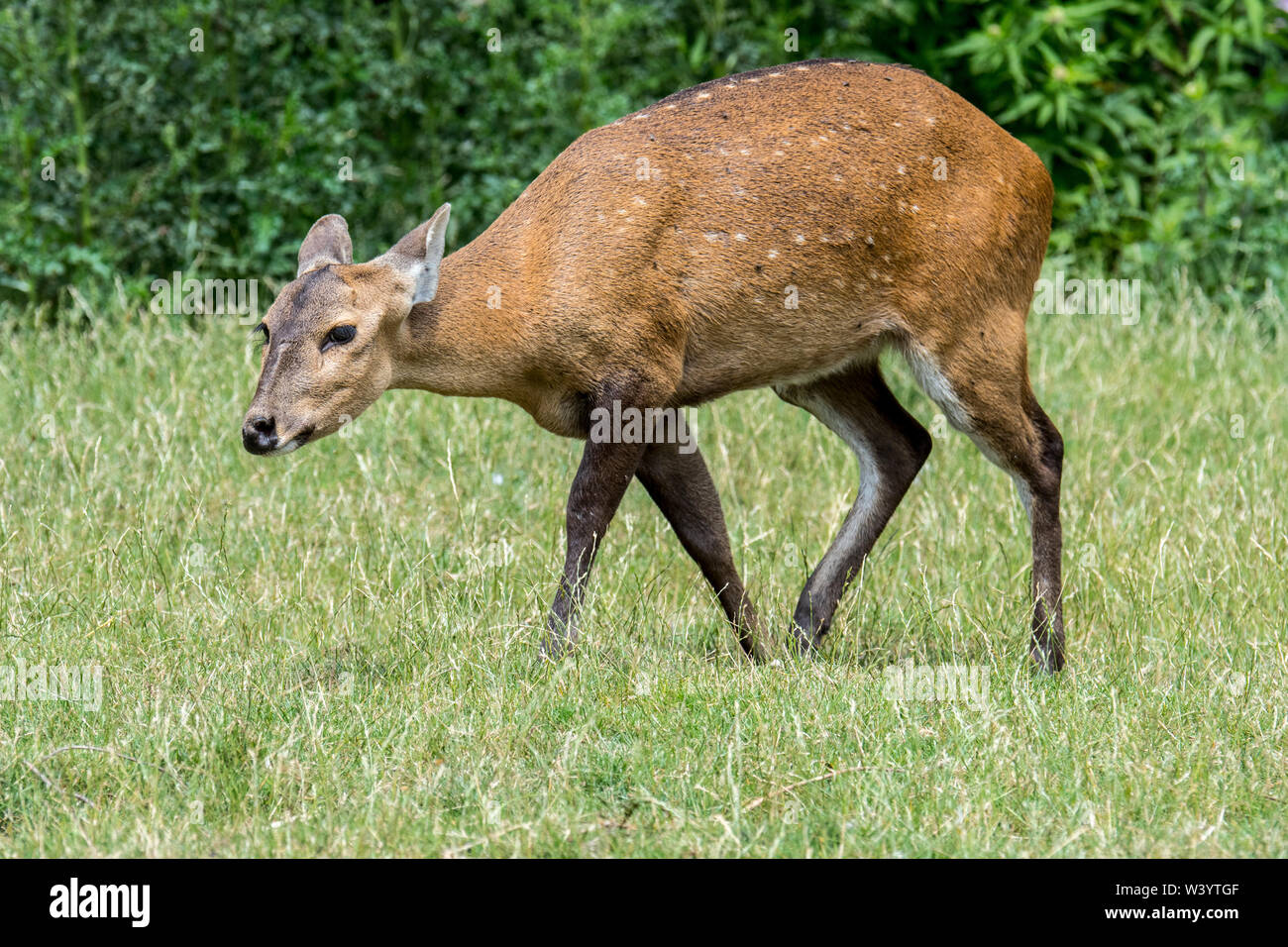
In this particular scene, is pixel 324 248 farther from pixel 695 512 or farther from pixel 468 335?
pixel 695 512

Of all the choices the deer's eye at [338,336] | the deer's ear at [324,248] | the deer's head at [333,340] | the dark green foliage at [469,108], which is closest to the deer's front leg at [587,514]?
the deer's head at [333,340]

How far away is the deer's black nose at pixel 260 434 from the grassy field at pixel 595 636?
66 cm

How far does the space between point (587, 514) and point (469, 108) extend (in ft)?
16.2

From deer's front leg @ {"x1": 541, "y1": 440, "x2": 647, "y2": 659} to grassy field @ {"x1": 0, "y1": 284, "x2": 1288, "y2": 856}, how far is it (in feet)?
0.34

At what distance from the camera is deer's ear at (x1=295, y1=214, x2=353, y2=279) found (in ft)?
18.1

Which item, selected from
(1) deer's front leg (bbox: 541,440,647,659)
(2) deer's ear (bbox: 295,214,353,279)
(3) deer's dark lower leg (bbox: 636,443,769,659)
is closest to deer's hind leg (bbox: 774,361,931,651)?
(3) deer's dark lower leg (bbox: 636,443,769,659)

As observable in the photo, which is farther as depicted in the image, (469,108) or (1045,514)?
(469,108)

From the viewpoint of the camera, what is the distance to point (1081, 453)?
7625 millimetres

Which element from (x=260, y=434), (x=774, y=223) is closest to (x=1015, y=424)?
(x=774, y=223)

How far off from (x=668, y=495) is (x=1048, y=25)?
16.2 feet

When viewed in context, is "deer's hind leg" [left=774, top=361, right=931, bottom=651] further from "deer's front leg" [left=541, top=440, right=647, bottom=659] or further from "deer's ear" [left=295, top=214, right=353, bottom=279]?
"deer's ear" [left=295, top=214, right=353, bottom=279]

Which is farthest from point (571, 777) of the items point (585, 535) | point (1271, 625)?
point (1271, 625)

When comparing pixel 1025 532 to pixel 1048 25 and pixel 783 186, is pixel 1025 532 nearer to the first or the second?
pixel 783 186

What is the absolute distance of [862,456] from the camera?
6.30 meters
